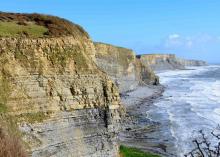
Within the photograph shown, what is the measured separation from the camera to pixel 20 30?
97.7 feet

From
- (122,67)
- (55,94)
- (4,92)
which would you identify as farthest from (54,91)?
(122,67)

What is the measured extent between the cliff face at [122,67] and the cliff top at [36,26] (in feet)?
163

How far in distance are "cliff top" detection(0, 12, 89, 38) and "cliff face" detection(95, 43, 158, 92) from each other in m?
49.6

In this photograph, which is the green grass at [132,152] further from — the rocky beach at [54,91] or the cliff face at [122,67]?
the cliff face at [122,67]

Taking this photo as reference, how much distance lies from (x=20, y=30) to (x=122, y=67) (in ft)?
227

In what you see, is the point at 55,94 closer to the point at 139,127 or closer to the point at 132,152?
the point at 132,152

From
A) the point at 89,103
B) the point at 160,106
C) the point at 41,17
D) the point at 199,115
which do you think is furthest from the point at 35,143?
the point at 160,106

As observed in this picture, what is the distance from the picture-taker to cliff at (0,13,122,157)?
26484mm

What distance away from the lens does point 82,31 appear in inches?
1403

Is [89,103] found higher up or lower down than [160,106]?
higher up

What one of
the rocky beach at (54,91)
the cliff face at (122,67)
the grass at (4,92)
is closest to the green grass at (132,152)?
the rocky beach at (54,91)

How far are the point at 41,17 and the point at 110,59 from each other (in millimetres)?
60338

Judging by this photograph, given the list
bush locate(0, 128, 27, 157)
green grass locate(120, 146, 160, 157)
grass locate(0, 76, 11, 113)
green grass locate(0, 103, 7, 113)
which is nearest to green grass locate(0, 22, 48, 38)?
grass locate(0, 76, 11, 113)

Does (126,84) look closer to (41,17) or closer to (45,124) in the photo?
(41,17)
